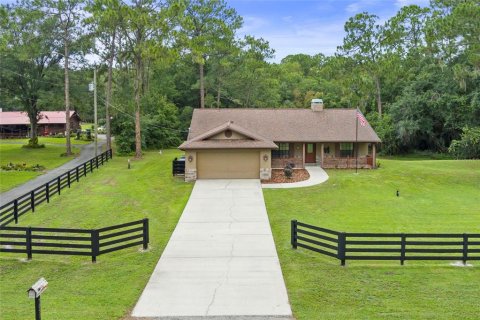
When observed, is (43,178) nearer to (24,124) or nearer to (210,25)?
(210,25)

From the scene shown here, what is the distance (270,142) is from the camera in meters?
29.4

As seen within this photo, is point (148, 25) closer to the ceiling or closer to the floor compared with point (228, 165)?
closer to the ceiling

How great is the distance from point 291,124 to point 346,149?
4712 millimetres

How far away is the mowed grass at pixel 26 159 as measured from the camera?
30.4 metres

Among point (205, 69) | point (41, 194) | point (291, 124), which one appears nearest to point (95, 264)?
point (41, 194)

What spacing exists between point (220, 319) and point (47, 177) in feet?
85.1

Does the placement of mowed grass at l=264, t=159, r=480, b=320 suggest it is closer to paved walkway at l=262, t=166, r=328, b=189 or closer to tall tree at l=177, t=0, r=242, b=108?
paved walkway at l=262, t=166, r=328, b=189

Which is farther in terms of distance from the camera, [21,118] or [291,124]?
[21,118]

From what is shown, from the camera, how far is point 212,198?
23.6m

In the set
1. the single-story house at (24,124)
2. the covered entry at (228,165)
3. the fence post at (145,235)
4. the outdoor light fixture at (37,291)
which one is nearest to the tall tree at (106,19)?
the covered entry at (228,165)

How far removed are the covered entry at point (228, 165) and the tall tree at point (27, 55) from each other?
22427mm

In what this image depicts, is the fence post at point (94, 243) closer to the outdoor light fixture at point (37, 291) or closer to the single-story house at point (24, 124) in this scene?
the outdoor light fixture at point (37, 291)

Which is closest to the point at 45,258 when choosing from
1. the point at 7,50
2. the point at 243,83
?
the point at 7,50

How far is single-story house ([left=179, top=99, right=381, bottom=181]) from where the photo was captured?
28.9m
